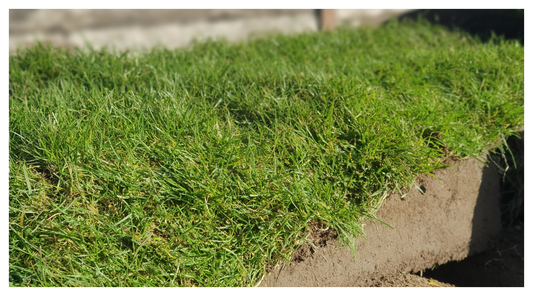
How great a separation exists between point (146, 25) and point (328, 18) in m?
2.28

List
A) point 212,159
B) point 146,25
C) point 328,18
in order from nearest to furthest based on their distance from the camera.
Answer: point 212,159 → point 146,25 → point 328,18

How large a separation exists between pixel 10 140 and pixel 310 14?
3830mm

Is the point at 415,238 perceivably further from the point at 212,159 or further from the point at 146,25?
the point at 146,25

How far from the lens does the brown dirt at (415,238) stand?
2059 mm

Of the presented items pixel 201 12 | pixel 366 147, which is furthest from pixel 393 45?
pixel 366 147

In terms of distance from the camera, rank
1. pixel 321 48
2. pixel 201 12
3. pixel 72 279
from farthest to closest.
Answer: pixel 201 12
pixel 321 48
pixel 72 279

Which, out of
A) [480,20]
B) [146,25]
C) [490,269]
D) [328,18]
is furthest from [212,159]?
[480,20]

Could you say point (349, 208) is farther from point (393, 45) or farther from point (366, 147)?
point (393, 45)

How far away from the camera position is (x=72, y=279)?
1.74 metres

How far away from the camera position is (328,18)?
5.10 m

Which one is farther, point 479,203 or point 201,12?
point 201,12

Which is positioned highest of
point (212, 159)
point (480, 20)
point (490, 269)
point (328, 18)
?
point (328, 18)

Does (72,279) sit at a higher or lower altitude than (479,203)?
higher

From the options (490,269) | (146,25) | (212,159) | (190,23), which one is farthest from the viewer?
(190,23)
